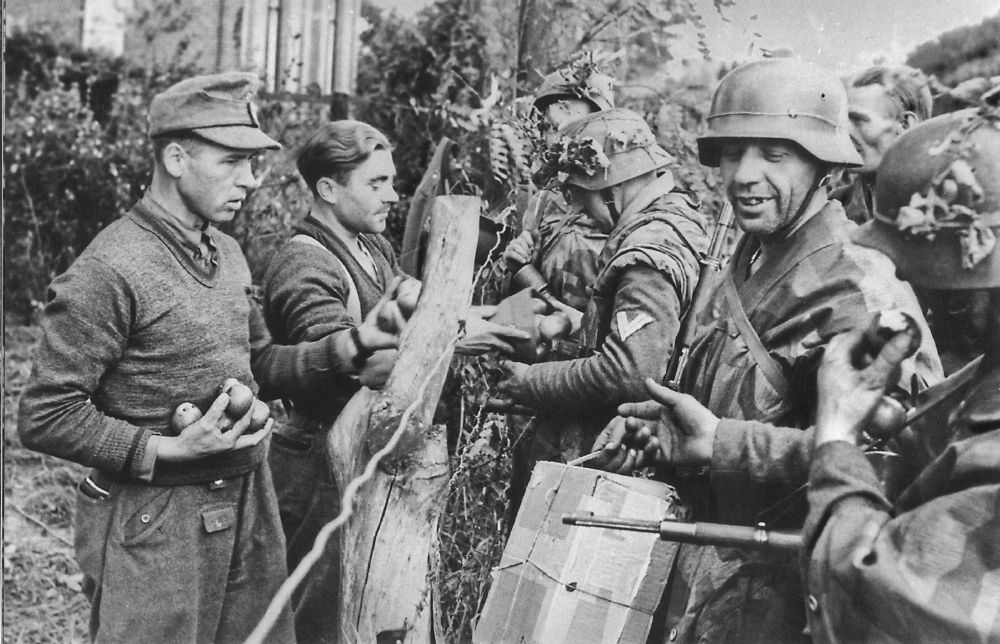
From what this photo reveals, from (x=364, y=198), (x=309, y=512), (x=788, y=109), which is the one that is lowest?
(x=309, y=512)

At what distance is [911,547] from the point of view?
234 cm

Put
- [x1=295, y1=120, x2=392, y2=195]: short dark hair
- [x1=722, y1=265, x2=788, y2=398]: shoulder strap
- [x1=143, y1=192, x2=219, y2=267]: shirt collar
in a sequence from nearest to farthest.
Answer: [x1=722, y1=265, x2=788, y2=398]: shoulder strap, [x1=143, y1=192, x2=219, y2=267]: shirt collar, [x1=295, y1=120, x2=392, y2=195]: short dark hair

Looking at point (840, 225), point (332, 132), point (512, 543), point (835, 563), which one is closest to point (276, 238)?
point (332, 132)

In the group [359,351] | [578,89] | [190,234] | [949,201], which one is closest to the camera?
[949,201]

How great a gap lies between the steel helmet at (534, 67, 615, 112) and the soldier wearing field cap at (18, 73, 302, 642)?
2718mm

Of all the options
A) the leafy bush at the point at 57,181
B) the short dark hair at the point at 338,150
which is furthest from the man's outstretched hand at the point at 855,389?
the leafy bush at the point at 57,181

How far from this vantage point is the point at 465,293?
413 centimetres

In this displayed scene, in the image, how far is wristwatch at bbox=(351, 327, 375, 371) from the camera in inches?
178

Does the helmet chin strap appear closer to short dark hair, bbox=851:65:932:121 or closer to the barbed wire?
the barbed wire

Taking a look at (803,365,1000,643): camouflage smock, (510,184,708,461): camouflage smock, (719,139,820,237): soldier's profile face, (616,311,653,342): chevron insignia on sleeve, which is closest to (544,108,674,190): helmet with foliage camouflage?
(510,184,708,461): camouflage smock

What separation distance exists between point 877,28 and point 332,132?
274cm

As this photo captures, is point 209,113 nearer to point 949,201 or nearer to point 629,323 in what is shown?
point 629,323

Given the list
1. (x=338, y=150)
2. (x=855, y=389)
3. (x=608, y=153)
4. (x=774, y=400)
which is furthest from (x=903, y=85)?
(x=855, y=389)

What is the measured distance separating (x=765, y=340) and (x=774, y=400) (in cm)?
19
